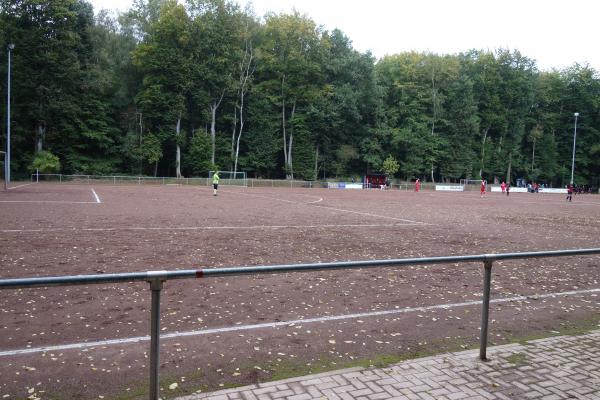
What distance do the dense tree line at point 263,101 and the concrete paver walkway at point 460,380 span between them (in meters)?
53.8

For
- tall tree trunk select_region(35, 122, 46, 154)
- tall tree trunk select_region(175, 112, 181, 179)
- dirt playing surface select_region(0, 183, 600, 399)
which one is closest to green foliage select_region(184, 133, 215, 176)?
tall tree trunk select_region(175, 112, 181, 179)

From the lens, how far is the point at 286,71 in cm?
7194

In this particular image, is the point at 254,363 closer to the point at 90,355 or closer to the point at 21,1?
the point at 90,355

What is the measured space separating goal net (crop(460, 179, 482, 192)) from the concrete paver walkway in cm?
7425

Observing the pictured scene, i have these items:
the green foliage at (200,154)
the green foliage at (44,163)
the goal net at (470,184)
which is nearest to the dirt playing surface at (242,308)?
the green foliage at (44,163)

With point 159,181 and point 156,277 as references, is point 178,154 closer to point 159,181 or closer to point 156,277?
point 159,181

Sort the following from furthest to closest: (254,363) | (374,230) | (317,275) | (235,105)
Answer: (235,105), (374,230), (317,275), (254,363)

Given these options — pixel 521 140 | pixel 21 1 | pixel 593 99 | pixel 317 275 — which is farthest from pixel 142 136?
pixel 593 99

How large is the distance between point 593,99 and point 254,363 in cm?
10617

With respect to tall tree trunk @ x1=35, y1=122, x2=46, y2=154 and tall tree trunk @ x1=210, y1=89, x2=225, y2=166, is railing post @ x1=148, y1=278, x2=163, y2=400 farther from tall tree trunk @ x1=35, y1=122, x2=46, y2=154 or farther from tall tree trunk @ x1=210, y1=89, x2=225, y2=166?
tall tree trunk @ x1=210, y1=89, x2=225, y2=166

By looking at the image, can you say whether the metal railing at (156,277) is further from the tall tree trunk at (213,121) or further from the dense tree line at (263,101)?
the tall tree trunk at (213,121)

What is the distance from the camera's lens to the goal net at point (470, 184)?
7597 cm

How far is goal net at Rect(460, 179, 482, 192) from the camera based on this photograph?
76.0 metres

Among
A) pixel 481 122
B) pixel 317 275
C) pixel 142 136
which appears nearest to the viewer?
pixel 317 275
